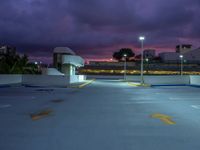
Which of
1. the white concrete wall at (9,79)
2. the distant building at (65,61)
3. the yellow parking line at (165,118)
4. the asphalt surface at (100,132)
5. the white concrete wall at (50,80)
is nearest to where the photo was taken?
the asphalt surface at (100,132)

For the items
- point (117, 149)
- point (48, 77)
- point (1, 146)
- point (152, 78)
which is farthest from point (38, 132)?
point (152, 78)

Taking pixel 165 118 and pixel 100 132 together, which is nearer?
pixel 100 132

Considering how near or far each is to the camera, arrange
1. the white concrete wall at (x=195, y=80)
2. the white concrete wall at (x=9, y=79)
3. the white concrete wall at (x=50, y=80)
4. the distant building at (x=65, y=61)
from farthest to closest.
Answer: the distant building at (x=65, y=61), the white concrete wall at (x=195, y=80), the white concrete wall at (x=50, y=80), the white concrete wall at (x=9, y=79)

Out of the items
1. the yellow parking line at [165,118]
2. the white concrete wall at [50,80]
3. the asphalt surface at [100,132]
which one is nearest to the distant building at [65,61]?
the white concrete wall at [50,80]

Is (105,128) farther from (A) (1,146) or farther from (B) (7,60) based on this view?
(B) (7,60)

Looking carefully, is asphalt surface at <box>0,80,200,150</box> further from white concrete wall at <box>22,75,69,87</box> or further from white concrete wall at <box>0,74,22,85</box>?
white concrete wall at <box>22,75,69,87</box>

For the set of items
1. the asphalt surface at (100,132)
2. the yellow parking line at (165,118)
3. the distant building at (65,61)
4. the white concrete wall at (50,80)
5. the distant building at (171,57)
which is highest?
the distant building at (171,57)

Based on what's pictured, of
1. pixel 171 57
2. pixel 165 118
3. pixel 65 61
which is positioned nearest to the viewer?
pixel 165 118

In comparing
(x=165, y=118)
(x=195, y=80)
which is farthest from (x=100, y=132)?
(x=195, y=80)

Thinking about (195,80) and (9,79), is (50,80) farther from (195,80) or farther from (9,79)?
(195,80)

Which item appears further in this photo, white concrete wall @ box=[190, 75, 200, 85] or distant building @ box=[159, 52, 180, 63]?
distant building @ box=[159, 52, 180, 63]

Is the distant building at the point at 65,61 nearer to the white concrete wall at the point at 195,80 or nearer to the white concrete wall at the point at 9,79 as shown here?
the white concrete wall at the point at 9,79

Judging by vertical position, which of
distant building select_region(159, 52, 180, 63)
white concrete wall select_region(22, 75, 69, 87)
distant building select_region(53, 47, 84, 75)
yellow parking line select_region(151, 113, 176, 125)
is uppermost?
distant building select_region(159, 52, 180, 63)

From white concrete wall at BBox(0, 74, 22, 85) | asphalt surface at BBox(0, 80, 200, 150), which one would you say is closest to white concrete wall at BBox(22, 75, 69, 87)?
white concrete wall at BBox(0, 74, 22, 85)
